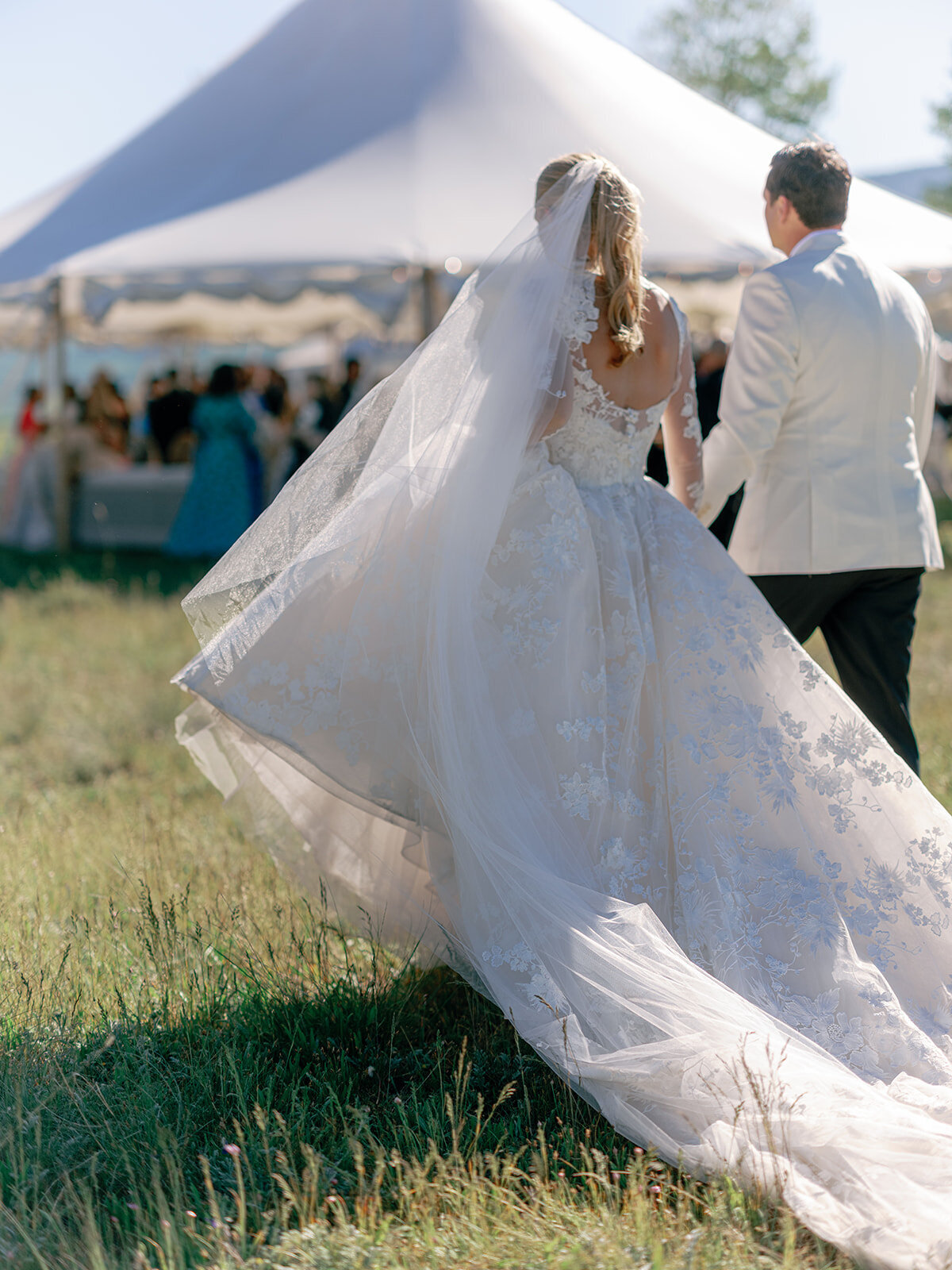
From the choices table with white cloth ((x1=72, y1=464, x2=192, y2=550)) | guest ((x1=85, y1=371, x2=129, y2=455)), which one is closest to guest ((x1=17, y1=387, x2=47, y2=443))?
guest ((x1=85, y1=371, x2=129, y2=455))

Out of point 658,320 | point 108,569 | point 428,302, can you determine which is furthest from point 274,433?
point 658,320

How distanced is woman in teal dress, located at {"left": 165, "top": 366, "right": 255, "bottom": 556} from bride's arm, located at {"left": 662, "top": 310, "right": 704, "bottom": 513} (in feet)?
28.0

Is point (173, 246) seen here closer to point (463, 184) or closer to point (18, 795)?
point (463, 184)

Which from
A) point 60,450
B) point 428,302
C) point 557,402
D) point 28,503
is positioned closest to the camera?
point 557,402

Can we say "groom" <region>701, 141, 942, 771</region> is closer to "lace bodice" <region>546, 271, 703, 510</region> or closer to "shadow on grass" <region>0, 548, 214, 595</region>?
"lace bodice" <region>546, 271, 703, 510</region>

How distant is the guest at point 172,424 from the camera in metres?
14.4

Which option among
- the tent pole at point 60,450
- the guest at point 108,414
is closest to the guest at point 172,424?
the guest at point 108,414

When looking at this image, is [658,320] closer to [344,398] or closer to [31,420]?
[31,420]

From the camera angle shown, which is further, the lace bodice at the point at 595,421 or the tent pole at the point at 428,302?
the tent pole at the point at 428,302

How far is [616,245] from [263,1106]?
2.13 m

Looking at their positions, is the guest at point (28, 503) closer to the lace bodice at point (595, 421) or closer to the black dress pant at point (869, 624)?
the black dress pant at point (869, 624)

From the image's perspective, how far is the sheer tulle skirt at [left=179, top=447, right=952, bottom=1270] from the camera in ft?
7.75

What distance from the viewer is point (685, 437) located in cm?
337

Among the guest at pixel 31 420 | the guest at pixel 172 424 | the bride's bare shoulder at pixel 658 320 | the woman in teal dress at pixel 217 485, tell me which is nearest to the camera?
the bride's bare shoulder at pixel 658 320
